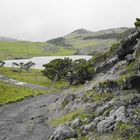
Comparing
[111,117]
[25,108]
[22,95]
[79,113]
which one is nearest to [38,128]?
[79,113]

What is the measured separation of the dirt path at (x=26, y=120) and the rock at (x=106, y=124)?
26.6 feet

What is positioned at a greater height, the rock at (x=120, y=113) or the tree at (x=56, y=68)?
the tree at (x=56, y=68)

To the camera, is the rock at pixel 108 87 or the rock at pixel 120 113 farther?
the rock at pixel 108 87

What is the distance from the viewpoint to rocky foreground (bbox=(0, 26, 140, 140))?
36156 millimetres

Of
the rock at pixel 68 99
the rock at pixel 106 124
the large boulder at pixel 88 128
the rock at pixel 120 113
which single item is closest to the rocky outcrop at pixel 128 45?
the rock at pixel 68 99

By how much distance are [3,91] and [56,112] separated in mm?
33748

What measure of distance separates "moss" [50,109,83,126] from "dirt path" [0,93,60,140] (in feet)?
4.50

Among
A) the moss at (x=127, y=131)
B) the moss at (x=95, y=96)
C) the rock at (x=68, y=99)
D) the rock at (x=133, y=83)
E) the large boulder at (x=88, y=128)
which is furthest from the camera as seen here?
the rock at (x=68, y=99)

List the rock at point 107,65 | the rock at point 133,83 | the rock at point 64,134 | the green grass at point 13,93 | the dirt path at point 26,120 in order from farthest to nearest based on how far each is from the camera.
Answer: the green grass at point 13,93 → the rock at point 107,65 → the rock at point 133,83 → the dirt path at point 26,120 → the rock at point 64,134

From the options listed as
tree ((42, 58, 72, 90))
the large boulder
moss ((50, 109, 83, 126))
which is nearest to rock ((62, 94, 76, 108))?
moss ((50, 109, 83, 126))

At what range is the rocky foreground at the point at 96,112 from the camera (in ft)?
119

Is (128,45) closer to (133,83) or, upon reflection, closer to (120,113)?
(133,83)

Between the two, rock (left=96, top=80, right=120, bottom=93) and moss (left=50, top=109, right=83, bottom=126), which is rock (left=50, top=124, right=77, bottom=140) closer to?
moss (left=50, top=109, right=83, bottom=126)

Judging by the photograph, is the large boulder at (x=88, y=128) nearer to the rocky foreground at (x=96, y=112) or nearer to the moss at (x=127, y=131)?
the rocky foreground at (x=96, y=112)
